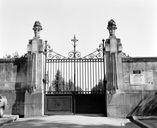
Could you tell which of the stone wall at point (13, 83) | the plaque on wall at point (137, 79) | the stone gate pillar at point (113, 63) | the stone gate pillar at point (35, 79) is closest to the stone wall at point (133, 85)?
the plaque on wall at point (137, 79)

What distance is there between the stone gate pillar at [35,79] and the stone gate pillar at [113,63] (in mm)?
3734

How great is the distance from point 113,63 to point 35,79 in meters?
4.43

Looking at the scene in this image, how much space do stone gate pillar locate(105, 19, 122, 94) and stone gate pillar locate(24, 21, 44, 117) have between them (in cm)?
373

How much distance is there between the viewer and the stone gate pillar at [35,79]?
1285 cm

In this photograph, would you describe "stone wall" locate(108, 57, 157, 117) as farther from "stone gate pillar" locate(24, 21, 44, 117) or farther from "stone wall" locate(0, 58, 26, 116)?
"stone wall" locate(0, 58, 26, 116)

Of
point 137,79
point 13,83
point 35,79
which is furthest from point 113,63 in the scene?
point 13,83

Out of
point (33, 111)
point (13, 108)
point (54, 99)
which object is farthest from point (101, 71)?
point (13, 108)

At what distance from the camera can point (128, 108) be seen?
12695 millimetres

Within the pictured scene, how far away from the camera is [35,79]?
43.0ft

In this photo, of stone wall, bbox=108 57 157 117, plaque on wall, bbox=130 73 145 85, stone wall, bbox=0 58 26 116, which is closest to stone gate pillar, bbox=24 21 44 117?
stone wall, bbox=0 58 26 116

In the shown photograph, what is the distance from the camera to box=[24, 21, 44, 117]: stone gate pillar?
1285 centimetres

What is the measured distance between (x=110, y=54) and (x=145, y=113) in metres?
3.71

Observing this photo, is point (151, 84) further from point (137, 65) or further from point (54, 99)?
point (54, 99)

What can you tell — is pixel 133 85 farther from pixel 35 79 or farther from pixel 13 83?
pixel 13 83
